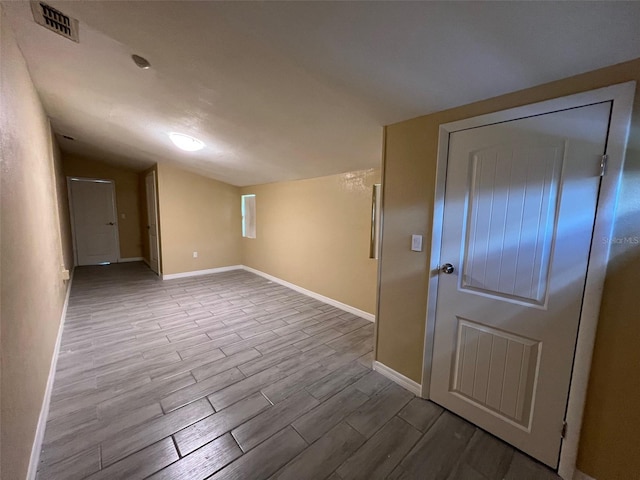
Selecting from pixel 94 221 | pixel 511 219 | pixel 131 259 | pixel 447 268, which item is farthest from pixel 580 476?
pixel 94 221

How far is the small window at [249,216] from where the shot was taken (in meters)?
5.52

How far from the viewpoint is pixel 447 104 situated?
160 centimetres

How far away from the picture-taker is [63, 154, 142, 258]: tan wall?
600 cm

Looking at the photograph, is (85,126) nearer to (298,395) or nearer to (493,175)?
(298,395)

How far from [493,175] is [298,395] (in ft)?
6.46

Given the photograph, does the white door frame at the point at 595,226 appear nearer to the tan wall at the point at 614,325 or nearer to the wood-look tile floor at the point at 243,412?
Answer: the tan wall at the point at 614,325

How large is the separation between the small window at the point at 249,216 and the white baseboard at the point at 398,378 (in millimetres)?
4008

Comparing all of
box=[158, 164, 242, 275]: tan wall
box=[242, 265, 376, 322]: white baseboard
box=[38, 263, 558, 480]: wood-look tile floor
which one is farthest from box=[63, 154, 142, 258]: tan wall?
box=[38, 263, 558, 480]: wood-look tile floor

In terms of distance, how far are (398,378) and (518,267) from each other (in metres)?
1.25

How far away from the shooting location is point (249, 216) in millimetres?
5715

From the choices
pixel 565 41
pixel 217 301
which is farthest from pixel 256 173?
pixel 565 41

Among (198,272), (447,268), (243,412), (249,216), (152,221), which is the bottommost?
(243,412)

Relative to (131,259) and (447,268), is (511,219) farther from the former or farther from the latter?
(131,259)

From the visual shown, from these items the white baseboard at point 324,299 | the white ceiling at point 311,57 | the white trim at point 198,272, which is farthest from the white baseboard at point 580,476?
the white trim at point 198,272
